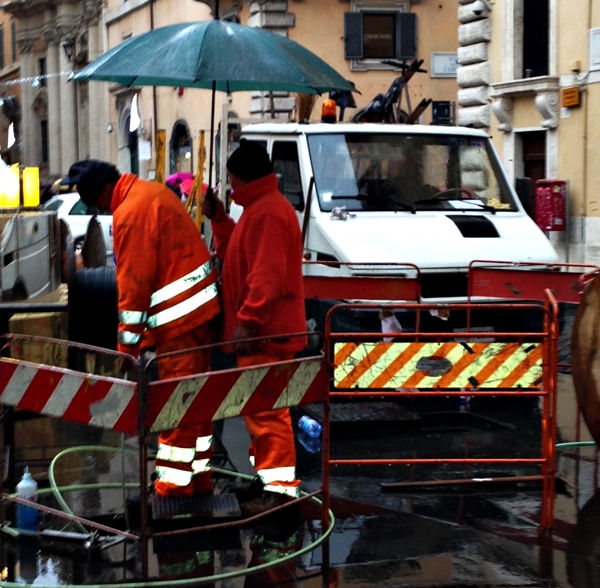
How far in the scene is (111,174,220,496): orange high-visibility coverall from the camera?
5402 mm

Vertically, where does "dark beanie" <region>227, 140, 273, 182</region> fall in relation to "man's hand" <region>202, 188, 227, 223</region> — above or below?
above

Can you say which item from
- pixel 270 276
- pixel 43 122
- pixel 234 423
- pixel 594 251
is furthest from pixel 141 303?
pixel 43 122

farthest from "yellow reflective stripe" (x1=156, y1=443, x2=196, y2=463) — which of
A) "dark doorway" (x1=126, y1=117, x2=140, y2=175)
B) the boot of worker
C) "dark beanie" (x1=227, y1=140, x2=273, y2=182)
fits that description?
"dark doorway" (x1=126, y1=117, x2=140, y2=175)

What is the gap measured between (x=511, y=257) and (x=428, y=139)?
1.38 metres

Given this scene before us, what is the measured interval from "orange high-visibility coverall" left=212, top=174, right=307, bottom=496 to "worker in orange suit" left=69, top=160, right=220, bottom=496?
0.51 ft

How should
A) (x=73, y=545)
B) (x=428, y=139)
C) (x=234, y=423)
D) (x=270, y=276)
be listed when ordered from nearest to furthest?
(x=73, y=545)
(x=270, y=276)
(x=234, y=423)
(x=428, y=139)

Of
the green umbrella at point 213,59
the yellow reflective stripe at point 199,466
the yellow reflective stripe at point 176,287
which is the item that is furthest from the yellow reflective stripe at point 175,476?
the green umbrella at point 213,59

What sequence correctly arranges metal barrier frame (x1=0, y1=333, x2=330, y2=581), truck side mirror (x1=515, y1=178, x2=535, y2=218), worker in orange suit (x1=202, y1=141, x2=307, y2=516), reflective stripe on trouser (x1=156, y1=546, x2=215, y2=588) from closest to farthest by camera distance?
metal barrier frame (x1=0, y1=333, x2=330, y2=581), reflective stripe on trouser (x1=156, y1=546, x2=215, y2=588), worker in orange suit (x1=202, y1=141, x2=307, y2=516), truck side mirror (x1=515, y1=178, x2=535, y2=218)

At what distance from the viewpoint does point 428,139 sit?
9805 mm

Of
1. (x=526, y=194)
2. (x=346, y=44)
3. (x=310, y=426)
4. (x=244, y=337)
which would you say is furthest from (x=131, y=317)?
(x=346, y=44)

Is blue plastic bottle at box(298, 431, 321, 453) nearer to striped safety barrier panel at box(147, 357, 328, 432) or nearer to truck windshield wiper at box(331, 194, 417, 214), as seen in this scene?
striped safety barrier panel at box(147, 357, 328, 432)

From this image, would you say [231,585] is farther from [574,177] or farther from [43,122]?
[43,122]

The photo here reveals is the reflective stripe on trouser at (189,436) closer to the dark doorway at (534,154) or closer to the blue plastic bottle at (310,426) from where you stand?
the blue plastic bottle at (310,426)

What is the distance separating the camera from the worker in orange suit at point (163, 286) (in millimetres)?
5406
